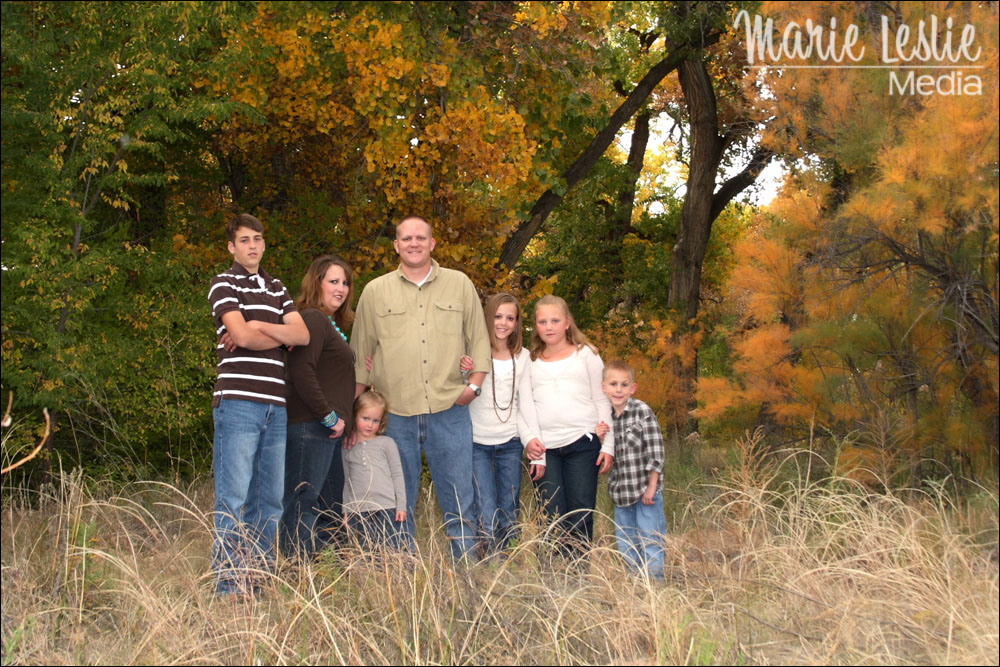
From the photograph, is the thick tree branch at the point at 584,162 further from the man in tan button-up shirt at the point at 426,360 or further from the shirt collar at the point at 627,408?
the shirt collar at the point at 627,408

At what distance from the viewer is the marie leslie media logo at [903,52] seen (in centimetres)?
591

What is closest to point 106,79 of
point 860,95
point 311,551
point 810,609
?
point 311,551

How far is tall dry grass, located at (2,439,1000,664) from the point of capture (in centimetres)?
392

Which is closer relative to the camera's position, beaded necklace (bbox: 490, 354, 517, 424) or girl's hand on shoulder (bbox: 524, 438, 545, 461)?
girl's hand on shoulder (bbox: 524, 438, 545, 461)

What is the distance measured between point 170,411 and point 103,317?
2.70 feet

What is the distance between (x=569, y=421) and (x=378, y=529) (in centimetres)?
112

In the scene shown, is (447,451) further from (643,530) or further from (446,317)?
(643,530)

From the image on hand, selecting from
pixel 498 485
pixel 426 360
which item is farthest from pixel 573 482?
pixel 426 360

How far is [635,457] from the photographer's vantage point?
209 inches

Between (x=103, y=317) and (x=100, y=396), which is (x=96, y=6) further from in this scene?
(x=100, y=396)

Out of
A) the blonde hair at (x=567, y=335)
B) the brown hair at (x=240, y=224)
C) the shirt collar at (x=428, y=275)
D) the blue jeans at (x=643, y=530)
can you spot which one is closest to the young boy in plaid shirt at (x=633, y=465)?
the blue jeans at (x=643, y=530)

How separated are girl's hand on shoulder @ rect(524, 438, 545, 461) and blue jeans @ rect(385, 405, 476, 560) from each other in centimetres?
31

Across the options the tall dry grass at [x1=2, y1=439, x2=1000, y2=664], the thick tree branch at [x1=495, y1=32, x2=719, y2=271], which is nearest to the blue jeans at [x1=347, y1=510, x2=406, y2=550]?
the tall dry grass at [x1=2, y1=439, x2=1000, y2=664]

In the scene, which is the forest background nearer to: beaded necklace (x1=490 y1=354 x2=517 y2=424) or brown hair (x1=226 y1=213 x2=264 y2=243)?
beaded necklace (x1=490 y1=354 x2=517 y2=424)
